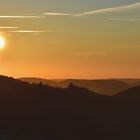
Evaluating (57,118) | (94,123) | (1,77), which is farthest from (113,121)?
(1,77)

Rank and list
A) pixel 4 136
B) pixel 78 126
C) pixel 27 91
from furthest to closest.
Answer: pixel 27 91, pixel 78 126, pixel 4 136

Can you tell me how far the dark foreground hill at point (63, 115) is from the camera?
114387 mm

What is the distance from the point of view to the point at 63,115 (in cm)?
13462

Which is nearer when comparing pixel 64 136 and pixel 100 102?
pixel 64 136

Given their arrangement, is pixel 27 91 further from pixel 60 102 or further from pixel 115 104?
pixel 115 104

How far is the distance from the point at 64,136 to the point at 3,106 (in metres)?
24.5

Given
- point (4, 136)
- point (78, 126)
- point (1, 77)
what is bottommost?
point (4, 136)

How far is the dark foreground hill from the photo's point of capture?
11439 centimetres

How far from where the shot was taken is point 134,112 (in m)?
162

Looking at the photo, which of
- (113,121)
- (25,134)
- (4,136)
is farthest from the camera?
(113,121)

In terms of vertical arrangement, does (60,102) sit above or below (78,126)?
above

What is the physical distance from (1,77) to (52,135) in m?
82.5

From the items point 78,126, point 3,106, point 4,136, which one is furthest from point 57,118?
point 4,136

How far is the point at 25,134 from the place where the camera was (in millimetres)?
104062
